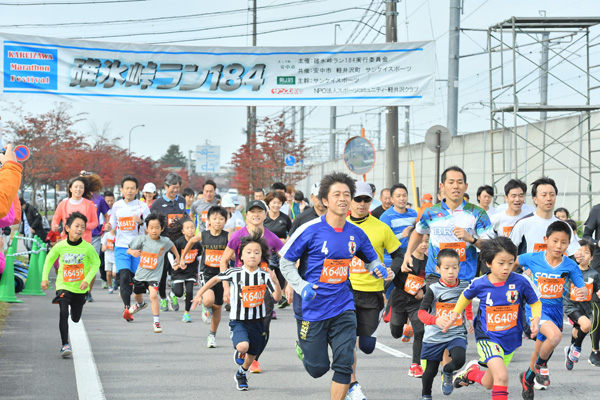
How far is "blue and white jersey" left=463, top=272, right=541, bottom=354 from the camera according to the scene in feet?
19.9

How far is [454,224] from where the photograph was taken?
24.1 ft

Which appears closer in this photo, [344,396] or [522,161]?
[344,396]

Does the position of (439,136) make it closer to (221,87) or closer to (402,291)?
(221,87)

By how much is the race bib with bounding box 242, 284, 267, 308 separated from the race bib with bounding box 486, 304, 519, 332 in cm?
221

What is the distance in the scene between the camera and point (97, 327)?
10.5 m

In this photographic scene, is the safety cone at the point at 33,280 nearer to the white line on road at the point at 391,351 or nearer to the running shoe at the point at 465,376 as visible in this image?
the white line on road at the point at 391,351

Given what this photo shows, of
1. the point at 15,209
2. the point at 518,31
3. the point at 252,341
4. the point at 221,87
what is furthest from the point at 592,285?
the point at 518,31

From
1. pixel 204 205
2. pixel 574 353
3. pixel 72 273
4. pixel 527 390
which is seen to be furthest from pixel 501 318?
pixel 204 205

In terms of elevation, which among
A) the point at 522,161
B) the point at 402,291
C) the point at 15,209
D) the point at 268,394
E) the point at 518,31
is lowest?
the point at 268,394

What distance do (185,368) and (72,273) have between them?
1735 mm

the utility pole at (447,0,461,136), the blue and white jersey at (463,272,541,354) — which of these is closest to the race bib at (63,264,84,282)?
the blue and white jersey at (463,272,541,354)

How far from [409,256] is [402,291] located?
853 mm

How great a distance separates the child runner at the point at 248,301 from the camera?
23.5ft

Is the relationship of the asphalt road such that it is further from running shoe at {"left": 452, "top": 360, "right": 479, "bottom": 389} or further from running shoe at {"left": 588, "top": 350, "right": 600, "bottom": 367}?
running shoe at {"left": 452, "top": 360, "right": 479, "bottom": 389}
